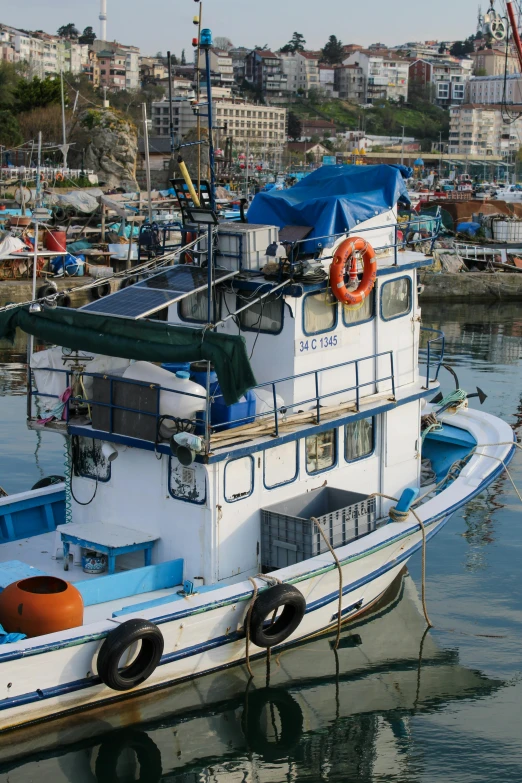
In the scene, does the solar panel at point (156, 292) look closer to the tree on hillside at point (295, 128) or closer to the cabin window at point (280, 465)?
the cabin window at point (280, 465)

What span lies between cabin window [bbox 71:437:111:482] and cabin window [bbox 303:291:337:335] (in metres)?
2.82

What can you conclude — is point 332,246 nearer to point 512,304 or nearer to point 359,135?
point 512,304

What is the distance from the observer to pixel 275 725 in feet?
35.1

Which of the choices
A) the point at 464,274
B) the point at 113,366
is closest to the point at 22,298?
the point at 464,274

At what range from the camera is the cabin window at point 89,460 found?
1184 centimetres

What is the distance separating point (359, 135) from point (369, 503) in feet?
477

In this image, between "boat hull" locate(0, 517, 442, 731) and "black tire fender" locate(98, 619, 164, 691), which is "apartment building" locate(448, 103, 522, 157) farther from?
"black tire fender" locate(98, 619, 164, 691)

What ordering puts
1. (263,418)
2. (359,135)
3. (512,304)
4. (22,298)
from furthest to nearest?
(359,135), (512,304), (22,298), (263,418)

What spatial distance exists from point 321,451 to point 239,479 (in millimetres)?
1429

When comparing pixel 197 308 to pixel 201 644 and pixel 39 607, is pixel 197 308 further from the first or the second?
pixel 39 607

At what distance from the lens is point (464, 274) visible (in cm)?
4256

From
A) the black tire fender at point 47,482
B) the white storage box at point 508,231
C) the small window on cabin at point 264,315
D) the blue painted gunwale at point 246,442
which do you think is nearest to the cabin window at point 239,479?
the blue painted gunwale at point 246,442

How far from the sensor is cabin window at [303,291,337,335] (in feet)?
39.0

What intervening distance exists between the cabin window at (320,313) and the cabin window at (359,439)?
1.31 metres
